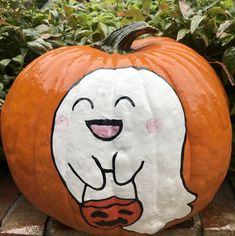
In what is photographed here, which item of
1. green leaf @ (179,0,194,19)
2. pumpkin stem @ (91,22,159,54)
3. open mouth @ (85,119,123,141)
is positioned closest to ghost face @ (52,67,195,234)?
open mouth @ (85,119,123,141)

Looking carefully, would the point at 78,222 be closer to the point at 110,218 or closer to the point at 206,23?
the point at 110,218

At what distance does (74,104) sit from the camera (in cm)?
140

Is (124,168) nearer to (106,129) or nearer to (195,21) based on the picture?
(106,129)

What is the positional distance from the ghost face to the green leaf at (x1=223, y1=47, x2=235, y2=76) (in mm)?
358

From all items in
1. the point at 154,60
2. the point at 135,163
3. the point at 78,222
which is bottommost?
the point at 78,222

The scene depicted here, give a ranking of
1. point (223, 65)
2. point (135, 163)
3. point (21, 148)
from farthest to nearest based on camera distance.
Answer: point (223, 65) → point (21, 148) → point (135, 163)

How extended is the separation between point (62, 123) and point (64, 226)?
17.1 inches

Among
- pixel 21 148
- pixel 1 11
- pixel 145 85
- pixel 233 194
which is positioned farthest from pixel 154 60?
pixel 1 11

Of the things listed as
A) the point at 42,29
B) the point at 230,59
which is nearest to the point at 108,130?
the point at 230,59

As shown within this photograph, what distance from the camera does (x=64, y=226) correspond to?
1.65 metres

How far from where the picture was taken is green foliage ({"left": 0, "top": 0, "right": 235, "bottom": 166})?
172 centimetres

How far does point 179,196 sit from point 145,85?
0.35 metres

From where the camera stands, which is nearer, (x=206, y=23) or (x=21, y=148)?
(x=21, y=148)

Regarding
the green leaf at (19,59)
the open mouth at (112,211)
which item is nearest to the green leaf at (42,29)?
the green leaf at (19,59)
